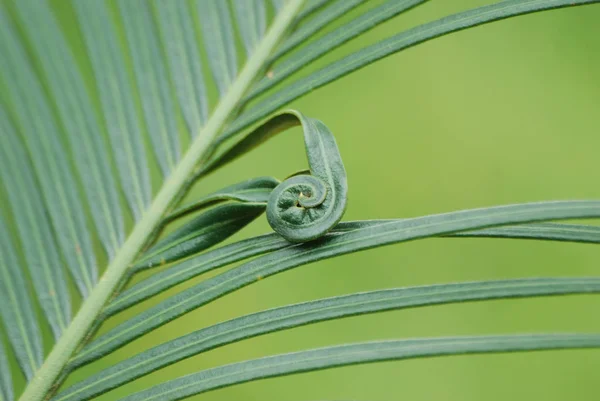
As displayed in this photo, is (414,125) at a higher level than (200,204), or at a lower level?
higher

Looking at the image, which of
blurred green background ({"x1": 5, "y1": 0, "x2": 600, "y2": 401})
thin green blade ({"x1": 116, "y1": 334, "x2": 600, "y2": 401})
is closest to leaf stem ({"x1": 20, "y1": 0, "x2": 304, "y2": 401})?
thin green blade ({"x1": 116, "y1": 334, "x2": 600, "y2": 401})

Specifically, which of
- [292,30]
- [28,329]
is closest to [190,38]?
[292,30]

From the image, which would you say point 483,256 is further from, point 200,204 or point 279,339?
point 200,204

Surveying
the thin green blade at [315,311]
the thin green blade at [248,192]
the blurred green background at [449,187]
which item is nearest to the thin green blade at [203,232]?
the thin green blade at [248,192]

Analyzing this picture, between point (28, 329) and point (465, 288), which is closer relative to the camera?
point (465, 288)

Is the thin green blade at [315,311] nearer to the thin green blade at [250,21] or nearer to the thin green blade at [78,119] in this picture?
the thin green blade at [78,119]

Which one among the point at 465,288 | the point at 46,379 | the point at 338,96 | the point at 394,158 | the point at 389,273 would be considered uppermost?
the point at 338,96

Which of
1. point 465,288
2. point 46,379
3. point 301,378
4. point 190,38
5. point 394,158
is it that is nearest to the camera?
point 465,288

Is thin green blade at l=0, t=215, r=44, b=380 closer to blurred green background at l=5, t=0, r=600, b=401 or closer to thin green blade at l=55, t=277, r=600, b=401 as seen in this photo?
thin green blade at l=55, t=277, r=600, b=401
